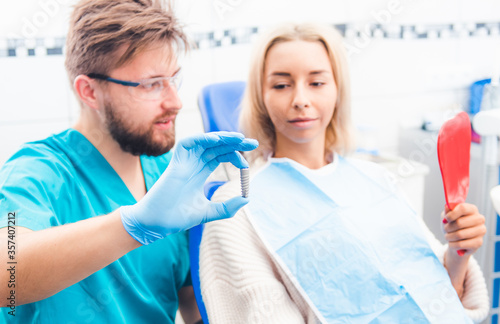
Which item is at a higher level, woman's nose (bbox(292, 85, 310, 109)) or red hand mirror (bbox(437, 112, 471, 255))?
woman's nose (bbox(292, 85, 310, 109))

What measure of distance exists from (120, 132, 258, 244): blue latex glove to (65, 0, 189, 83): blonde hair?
0.47 metres

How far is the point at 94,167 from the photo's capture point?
4.01 feet

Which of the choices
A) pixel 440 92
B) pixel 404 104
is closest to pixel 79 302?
pixel 404 104

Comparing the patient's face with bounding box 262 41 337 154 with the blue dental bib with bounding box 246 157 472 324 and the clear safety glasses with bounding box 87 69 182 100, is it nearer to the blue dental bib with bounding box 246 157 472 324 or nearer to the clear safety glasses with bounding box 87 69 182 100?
the blue dental bib with bounding box 246 157 472 324

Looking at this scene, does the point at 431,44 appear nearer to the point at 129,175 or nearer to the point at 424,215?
the point at 424,215

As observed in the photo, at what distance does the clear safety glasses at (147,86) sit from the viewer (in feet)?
3.94

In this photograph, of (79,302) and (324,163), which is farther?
(324,163)

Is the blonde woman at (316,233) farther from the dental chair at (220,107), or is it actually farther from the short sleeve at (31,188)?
the short sleeve at (31,188)

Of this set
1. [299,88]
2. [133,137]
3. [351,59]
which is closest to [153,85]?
[133,137]

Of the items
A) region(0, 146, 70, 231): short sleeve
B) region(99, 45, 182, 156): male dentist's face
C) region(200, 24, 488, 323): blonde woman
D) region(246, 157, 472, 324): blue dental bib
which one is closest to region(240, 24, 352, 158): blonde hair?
region(200, 24, 488, 323): blonde woman

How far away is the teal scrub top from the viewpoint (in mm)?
974

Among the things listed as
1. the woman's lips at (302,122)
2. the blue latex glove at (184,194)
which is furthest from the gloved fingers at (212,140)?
the woman's lips at (302,122)

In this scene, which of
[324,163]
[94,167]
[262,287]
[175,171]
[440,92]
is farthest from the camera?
[440,92]

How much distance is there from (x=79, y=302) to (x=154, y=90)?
0.59 metres
